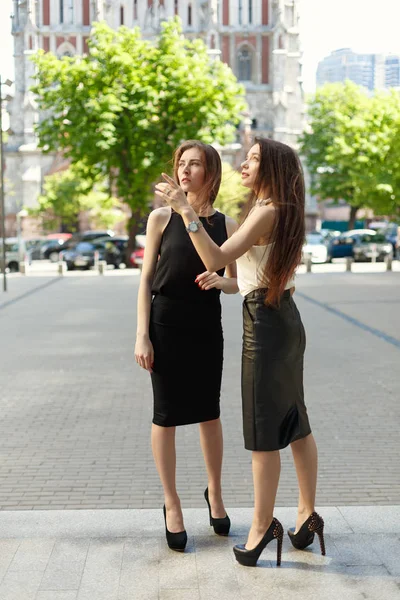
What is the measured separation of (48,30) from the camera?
77.9 metres

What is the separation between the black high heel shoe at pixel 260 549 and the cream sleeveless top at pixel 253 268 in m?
1.04

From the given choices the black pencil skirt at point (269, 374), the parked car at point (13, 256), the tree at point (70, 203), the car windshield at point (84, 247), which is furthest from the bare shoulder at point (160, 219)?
the tree at point (70, 203)

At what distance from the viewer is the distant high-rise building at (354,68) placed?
7912 centimetres

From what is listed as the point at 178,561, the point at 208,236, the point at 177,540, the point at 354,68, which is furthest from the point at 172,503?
the point at 354,68

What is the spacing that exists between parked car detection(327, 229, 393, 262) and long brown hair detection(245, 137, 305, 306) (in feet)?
135

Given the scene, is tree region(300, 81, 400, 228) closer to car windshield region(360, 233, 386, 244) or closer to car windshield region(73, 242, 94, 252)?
car windshield region(360, 233, 386, 244)

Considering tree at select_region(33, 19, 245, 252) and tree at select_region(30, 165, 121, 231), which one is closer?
tree at select_region(33, 19, 245, 252)

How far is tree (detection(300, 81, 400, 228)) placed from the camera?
47125 mm

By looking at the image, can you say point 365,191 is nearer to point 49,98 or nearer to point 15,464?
point 49,98

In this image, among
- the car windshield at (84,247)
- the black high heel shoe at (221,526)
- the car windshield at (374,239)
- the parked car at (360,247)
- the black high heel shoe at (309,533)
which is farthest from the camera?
the car windshield at (374,239)

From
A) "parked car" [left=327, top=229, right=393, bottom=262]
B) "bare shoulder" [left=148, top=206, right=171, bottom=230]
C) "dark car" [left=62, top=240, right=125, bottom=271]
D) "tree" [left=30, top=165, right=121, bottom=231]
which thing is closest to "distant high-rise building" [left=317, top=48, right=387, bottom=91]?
"tree" [left=30, top=165, right=121, bottom=231]

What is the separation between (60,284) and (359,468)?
23.8 m

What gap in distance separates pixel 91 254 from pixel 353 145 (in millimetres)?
18709

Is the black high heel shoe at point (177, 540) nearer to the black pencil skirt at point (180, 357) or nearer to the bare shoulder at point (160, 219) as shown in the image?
the black pencil skirt at point (180, 357)
